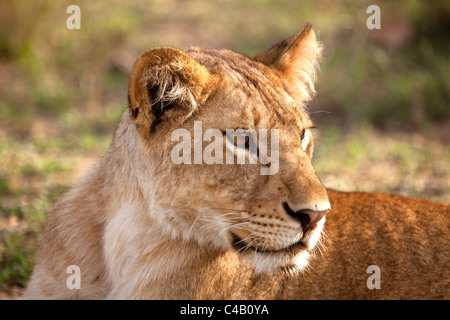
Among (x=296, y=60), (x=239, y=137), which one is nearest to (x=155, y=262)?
(x=239, y=137)

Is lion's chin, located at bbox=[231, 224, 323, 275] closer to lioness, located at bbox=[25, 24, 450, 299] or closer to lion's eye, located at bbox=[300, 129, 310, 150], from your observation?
lioness, located at bbox=[25, 24, 450, 299]

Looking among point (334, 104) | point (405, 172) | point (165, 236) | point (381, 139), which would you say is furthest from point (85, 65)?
point (165, 236)

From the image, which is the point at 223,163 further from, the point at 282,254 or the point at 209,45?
the point at 209,45

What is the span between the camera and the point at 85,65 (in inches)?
371

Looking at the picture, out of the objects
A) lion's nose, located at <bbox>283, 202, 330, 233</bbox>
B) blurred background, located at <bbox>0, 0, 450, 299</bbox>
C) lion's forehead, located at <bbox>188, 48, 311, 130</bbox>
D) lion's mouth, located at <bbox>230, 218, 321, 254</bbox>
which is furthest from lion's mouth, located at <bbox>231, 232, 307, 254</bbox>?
blurred background, located at <bbox>0, 0, 450, 299</bbox>

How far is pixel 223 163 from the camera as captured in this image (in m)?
3.00

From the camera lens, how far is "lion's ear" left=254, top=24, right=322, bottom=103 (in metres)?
3.64

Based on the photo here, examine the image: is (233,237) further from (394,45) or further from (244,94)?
(394,45)

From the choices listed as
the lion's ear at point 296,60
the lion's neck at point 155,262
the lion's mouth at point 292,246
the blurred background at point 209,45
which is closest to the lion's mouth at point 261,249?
the lion's mouth at point 292,246

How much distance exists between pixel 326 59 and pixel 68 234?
7219 mm

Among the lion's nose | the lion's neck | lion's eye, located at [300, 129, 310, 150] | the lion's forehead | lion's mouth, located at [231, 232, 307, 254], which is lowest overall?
the lion's neck

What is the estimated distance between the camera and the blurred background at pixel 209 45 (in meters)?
6.38

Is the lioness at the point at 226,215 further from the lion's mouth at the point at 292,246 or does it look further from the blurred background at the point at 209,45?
the blurred background at the point at 209,45
